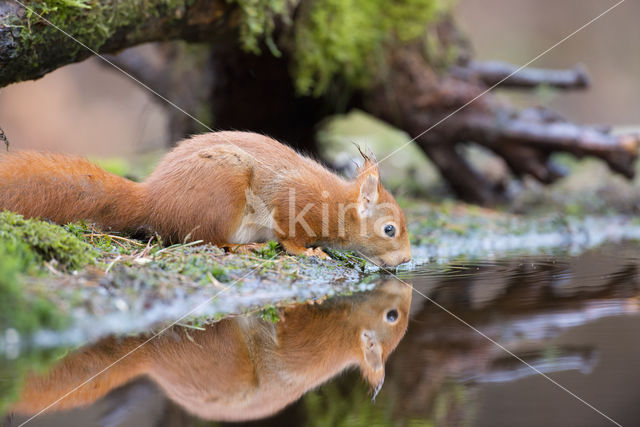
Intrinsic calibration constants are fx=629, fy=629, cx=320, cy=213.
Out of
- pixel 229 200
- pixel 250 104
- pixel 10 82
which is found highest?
pixel 250 104

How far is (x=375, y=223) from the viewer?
15.7ft

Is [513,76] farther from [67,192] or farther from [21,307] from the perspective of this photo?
[21,307]

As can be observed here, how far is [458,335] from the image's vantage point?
8.71 ft

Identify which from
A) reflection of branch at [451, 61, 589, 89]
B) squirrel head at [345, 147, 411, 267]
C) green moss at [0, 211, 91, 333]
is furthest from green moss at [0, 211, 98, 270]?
reflection of branch at [451, 61, 589, 89]

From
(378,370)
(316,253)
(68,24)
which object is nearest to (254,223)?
(316,253)

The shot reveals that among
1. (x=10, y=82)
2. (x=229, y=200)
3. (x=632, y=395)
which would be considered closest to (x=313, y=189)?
(x=229, y=200)

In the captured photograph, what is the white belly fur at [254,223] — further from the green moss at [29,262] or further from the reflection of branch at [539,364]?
the reflection of branch at [539,364]

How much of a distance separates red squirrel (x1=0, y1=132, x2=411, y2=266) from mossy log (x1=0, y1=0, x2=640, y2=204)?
5.39 ft

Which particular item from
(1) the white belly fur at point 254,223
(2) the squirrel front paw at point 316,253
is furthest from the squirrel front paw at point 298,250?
(1) the white belly fur at point 254,223

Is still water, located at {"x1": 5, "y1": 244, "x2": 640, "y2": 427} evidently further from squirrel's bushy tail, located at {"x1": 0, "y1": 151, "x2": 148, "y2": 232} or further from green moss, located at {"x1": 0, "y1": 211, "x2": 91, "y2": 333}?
squirrel's bushy tail, located at {"x1": 0, "y1": 151, "x2": 148, "y2": 232}

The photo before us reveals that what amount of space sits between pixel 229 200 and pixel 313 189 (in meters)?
0.81

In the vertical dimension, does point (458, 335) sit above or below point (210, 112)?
below

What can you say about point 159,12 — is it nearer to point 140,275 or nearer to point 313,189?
point 313,189

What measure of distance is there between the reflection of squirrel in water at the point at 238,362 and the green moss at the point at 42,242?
0.78m
